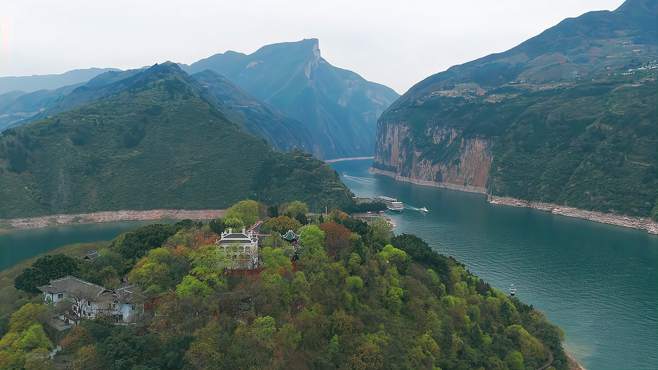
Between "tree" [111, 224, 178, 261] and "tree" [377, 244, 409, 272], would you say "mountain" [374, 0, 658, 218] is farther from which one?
"tree" [111, 224, 178, 261]

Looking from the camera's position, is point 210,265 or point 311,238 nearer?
point 210,265

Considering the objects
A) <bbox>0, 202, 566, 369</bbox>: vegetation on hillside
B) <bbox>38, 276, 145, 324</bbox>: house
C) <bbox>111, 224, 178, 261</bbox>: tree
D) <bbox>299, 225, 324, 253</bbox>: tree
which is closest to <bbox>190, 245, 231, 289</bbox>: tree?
<bbox>0, 202, 566, 369</bbox>: vegetation on hillside

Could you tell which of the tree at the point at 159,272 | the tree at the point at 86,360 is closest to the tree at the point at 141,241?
the tree at the point at 159,272

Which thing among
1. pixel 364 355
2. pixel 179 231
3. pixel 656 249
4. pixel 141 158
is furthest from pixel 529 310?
pixel 141 158

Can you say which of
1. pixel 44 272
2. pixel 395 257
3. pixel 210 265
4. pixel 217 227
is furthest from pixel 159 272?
pixel 395 257

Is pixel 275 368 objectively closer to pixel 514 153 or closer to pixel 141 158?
pixel 141 158

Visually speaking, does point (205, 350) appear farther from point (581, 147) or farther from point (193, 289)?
point (581, 147)
